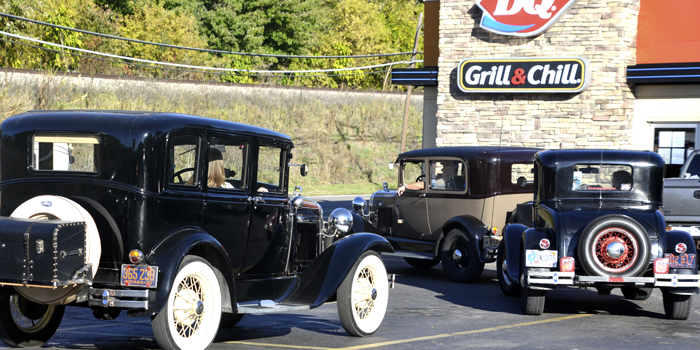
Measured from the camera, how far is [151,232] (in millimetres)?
5887

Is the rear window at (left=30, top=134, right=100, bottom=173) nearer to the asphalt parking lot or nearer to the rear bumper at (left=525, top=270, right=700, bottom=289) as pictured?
the asphalt parking lot

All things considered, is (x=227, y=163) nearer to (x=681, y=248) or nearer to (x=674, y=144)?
(x=681, y=248)

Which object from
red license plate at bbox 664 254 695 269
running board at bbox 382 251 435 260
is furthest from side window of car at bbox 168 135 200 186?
running board at bbox 382 251 435 260

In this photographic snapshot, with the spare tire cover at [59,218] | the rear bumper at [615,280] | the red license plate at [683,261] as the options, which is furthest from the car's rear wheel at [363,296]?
the red license plate at [683,261]

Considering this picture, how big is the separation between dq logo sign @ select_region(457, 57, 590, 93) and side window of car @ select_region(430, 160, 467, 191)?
25.4 feet

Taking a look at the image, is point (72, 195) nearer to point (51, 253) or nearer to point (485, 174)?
point (51, 253)

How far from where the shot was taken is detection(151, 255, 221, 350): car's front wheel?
576 centimetres

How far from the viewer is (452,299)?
9781 millimetres

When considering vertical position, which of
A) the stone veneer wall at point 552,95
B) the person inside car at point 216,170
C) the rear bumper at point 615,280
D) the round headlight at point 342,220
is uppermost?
the stone veneer wall at point 552,95

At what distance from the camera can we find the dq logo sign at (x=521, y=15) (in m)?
19.0

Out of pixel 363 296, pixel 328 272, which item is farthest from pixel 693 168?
pixel 328 272

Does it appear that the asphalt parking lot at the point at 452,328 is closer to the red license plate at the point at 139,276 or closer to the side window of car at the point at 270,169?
the red license plate at the point at 139,276

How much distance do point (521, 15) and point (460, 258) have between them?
32.1 feet

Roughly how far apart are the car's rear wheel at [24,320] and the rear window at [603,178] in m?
5.88
